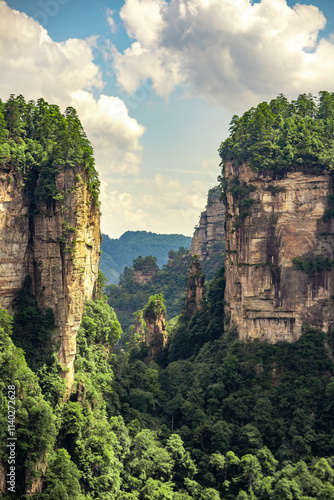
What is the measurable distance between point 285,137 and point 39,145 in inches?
842

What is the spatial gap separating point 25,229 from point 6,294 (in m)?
4.27

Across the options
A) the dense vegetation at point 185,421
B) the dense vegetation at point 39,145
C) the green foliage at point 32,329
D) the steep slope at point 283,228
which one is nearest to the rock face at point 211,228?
the dense vegetation at point 185,421

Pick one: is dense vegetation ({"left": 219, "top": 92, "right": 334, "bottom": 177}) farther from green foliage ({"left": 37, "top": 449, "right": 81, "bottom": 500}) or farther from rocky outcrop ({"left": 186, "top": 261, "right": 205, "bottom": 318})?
green foliage ({"left": 37, "top": 449, "right": 81, "bottom": 500})

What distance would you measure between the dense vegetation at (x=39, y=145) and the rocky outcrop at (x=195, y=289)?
869 inches

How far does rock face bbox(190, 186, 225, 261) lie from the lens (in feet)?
274

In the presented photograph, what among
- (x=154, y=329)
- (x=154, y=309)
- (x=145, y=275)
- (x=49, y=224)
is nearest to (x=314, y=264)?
(x=154, y=309)

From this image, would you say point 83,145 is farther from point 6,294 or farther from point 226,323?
point 226,323

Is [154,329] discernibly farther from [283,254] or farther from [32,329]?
[32,329]

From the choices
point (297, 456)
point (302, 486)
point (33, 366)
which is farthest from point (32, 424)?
point (297, 456)

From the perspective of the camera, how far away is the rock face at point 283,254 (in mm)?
40406

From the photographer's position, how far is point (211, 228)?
3342 inches

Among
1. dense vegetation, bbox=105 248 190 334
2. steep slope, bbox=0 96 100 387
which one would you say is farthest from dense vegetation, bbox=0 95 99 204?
dense vegetation, bbox=105 248 190 334

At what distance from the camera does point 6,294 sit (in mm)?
30312

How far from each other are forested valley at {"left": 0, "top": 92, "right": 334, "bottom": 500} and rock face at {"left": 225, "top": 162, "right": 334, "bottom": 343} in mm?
851
